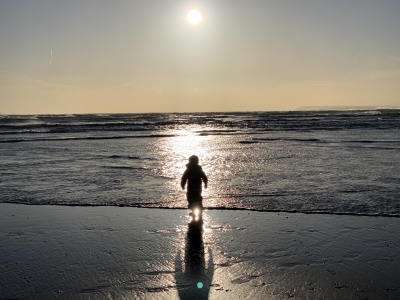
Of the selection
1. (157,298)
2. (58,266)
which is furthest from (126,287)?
(58,266)

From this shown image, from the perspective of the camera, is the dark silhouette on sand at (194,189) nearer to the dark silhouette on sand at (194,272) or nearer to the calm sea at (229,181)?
the calm sea at (229,181)

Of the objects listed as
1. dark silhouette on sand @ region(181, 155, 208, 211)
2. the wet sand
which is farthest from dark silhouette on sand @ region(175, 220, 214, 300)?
dark silhouette on sand @ region(181, 155, 208, 211)

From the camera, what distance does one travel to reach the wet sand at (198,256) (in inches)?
201

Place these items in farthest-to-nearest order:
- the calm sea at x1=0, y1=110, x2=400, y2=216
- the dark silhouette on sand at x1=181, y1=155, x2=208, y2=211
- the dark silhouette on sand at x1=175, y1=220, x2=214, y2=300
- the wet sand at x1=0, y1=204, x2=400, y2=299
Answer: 1. the calm sea at x1=0, y1=110, x2=400, y2=216
2. the dark silhouette on sand at x1=181, y1=155, x2=208, y2=211
3. the wet sand at x1=0, y1=204, x2=400, y2=299
4. the dark silhouette on sand at x1=175, y1=220, x2=214, y2=300

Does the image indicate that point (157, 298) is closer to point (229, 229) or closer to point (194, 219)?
point (229, 229)

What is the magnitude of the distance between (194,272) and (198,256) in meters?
0.65

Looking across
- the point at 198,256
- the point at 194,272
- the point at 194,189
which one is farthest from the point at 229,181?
the point at 194,272

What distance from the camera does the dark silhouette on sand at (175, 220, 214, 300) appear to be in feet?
16.4

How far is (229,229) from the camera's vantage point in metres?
7.74

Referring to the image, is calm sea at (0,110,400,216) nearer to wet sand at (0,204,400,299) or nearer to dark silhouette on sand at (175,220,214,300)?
wet sand at (0,204,400,299)

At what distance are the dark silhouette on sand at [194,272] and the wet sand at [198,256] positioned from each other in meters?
0.02

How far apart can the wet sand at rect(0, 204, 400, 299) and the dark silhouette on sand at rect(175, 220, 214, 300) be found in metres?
0.02

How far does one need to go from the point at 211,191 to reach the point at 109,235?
4816 mm

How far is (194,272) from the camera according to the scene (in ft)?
18.5
